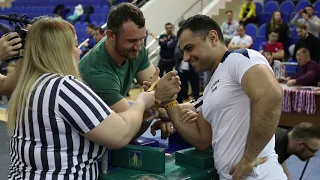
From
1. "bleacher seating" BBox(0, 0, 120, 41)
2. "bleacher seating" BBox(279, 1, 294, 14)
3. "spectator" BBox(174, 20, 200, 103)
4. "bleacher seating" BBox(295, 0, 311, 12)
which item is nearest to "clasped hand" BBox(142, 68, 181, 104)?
"spectator" BBox(174, 20, 200, 103)

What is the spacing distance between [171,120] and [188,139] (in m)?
0.14

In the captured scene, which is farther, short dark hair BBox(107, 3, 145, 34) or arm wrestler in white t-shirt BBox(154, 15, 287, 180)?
short dark hair BBox(107, 3, 145, 34)

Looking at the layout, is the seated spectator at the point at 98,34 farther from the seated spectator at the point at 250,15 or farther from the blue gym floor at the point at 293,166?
the blue gym floor at the point at 293,166

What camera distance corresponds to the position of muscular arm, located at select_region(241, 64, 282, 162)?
161 centimetres

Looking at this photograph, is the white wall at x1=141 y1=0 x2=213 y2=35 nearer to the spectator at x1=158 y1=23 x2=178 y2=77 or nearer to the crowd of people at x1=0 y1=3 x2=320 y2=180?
the spectator at x1=158 y1=23 x2=178 y2=77

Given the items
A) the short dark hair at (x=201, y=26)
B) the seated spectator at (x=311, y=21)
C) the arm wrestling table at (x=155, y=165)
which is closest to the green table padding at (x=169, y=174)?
the arm wrestling table at (x=155, y=165)

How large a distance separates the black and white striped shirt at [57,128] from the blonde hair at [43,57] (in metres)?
0.03

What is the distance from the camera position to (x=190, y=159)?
6.00ft

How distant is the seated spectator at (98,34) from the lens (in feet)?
29.2

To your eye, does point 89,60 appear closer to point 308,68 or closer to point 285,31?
point 308,68

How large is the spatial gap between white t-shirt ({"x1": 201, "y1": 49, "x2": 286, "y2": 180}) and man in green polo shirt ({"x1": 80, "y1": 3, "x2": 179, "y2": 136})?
0.32m

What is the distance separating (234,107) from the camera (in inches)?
68.1

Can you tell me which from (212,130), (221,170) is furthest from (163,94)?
(221,170)

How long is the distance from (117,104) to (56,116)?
608mm
